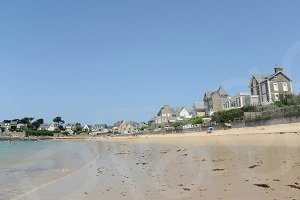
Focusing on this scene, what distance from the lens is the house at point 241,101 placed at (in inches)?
3396

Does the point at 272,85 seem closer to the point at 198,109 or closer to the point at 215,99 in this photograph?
the point at 215,99

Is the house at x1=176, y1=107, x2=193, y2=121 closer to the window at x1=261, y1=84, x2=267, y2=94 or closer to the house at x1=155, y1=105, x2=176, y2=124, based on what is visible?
the house at x1=155, y1=105, x2=176, y2=124

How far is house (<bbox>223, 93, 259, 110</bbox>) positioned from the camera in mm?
86250

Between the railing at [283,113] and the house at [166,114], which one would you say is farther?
the house at [166,114]

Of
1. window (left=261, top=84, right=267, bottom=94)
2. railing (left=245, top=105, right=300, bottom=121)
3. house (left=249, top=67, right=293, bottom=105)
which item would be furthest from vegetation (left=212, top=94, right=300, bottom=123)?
window (left=261, top=84, right=267, bottom=94)

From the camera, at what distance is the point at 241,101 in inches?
3602

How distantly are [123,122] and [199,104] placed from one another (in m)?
74.5

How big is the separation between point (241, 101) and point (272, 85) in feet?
37.1

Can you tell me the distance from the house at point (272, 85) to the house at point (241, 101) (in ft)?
4.96

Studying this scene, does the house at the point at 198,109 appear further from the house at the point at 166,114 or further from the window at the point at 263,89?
the window at the point at 263,89

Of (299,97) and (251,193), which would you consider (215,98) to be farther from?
(251,193)

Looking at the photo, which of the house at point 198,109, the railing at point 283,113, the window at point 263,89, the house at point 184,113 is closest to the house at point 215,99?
the house at point 198,109

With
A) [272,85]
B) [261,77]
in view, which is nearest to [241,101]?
[261,77]

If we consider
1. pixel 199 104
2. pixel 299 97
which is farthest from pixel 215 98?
pixel 299 97
